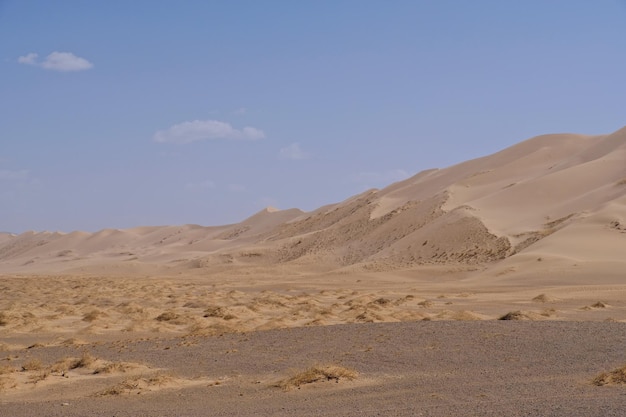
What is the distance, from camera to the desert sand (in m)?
13.0

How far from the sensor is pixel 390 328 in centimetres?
2098

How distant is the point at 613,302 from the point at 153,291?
86.8 feet

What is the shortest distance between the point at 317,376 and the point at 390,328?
23.3 ft

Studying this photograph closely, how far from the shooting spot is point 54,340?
24.0 metres

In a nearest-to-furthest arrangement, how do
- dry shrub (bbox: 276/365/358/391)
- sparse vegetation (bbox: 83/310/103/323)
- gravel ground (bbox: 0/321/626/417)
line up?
1. gravel ground (bbox: 0/321/626/417)
2. dry shrub (bbox: 276/365/358/391)
3. sparse vegetation (bbox: 83/310/103/323)

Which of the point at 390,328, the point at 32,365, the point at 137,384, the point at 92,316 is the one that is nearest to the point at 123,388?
the point at 137,384

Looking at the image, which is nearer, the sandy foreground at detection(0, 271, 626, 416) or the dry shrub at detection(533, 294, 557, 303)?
the sandy foreground at detection(0, 271, 626, 416)

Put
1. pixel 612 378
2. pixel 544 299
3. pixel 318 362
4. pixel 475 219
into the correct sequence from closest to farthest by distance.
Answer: pixel 612 378
pixel 318 362
pixel 544 299
pixel 475 219

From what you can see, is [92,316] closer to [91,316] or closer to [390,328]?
[91,316]

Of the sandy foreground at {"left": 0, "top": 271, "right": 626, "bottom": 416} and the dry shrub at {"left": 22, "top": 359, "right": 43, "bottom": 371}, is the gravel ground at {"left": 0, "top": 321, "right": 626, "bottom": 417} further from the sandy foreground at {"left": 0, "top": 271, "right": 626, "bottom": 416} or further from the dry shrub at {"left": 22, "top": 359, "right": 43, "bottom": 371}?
the dry shrub at {"left": 22, "top": 359, "right": 43, "bottom": 371}

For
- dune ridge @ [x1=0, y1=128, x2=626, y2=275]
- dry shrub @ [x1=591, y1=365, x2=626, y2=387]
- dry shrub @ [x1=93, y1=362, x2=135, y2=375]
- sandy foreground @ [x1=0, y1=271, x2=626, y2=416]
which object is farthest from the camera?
dune ridge @ [x1=0, y1=128, x2=626, y2=275]

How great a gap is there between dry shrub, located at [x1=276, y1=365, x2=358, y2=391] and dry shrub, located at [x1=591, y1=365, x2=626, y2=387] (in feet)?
13.9

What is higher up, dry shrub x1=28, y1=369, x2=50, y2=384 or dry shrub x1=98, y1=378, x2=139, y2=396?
dry shrub x1=28, y1=369, x2=50, y2=384

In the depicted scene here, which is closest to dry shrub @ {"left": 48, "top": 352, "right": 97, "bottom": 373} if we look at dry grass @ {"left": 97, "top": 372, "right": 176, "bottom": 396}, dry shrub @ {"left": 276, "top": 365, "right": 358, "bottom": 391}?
dry grass @ {"left": 97, "top": 372, "right": 176, "bottom": 396}
